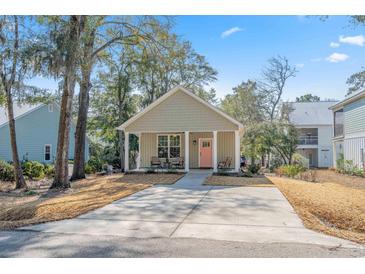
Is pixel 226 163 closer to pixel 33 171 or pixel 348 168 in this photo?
pixel 348 168

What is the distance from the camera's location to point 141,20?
55.5ft

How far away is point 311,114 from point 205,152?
957 inches

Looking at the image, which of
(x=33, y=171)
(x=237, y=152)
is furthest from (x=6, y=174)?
(x=237, y=152)

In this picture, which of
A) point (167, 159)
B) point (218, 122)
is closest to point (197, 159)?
Result: point (167, 159)

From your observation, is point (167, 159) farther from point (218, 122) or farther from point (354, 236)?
point (354, 236)

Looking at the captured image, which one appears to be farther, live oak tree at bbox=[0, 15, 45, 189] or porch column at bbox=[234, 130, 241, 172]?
porch column at bbox=[234, 130, 241, 172]

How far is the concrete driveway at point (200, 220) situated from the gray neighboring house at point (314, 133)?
29.7 meters

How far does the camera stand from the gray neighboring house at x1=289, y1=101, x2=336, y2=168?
3772 cm

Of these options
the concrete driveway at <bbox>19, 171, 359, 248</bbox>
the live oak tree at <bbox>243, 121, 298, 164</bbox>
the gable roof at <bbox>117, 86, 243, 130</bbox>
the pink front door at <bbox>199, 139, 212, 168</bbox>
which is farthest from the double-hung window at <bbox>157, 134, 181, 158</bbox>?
the concrete driveway at <bbox>19, 171, 359, 248</bbox>

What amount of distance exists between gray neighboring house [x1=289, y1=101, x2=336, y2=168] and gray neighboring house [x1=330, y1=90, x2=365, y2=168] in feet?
38.1

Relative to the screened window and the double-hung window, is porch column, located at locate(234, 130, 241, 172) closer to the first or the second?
the double-hung window

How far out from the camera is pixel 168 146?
2041 cm
